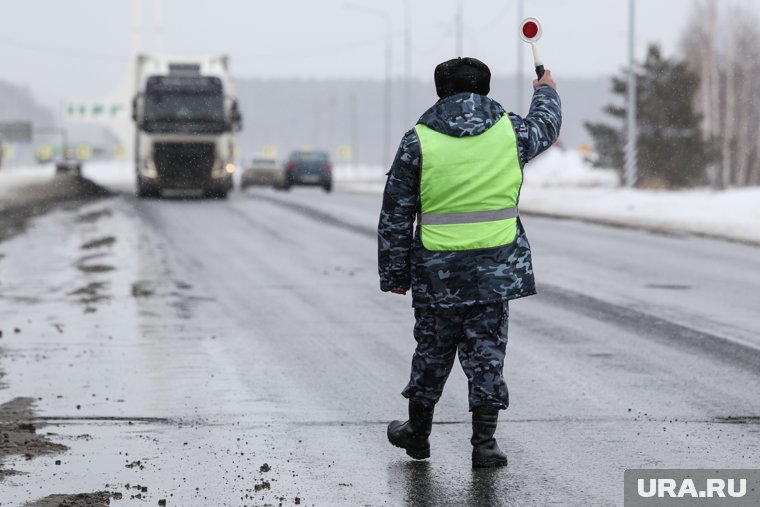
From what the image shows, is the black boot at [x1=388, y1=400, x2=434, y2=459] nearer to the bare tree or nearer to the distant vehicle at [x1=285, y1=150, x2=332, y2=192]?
the distant vehicle at [x1=285, y1=150, x2=332, y2=192]

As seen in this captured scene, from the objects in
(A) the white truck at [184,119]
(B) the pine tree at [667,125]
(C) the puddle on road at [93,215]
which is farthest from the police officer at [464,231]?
(B) the pine tree at [667,125]

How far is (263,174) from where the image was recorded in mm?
56531

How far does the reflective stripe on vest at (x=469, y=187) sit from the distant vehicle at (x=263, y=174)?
4962cm

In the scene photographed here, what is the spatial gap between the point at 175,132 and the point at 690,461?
3258 centimetres

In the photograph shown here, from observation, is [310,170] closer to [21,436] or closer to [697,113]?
[697,113]

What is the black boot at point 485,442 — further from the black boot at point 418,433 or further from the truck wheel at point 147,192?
the truck wheel at point 147,192

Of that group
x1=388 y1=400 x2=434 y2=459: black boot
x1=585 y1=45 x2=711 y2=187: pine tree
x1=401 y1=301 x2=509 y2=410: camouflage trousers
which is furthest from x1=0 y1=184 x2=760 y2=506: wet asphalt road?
x1=585 y1=45 x2=711 y2=187: pine tree

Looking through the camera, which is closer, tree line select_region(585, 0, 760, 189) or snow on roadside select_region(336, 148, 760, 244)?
snow on roadside select_region(336, 148, 760, 244)

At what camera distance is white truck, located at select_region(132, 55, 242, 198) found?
124 feet

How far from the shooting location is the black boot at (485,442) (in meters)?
6.38

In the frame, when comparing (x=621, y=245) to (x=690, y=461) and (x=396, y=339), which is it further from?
(x=690, y=461)

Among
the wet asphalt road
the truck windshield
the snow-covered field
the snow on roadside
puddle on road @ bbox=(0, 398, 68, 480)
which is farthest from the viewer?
the truck windshield

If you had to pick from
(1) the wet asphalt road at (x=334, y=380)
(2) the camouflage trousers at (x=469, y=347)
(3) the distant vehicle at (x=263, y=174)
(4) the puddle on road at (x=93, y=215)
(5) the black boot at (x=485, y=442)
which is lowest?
(3) the distant vehicle at (x=263, y=174)

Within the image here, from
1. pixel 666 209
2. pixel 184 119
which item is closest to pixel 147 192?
pixel 184 119
